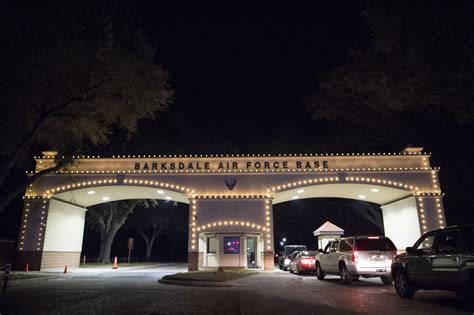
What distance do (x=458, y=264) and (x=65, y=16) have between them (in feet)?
52.3

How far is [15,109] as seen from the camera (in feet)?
52.1

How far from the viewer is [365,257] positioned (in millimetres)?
12359

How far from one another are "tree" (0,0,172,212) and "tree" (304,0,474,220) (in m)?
10.7

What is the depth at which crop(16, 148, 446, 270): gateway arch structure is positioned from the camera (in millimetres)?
20922

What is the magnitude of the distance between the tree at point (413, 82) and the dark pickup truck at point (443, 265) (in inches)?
270

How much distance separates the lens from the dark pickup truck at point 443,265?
751cm

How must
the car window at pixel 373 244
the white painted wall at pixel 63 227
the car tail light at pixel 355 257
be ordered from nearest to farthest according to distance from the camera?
the car tail light at pixel 355 257, the car window at pixel 373 244, the white painted wall at pixel 63 227

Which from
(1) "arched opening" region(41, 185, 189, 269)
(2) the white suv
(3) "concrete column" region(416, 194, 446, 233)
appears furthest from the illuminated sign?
(2) the white suv

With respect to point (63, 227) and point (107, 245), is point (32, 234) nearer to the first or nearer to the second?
point (63, 227)

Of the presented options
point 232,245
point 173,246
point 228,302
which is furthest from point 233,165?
point 173,246

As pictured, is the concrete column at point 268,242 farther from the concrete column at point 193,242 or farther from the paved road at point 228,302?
the paved road at point 228,302

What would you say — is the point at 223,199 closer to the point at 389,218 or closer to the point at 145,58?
the point at 145,58

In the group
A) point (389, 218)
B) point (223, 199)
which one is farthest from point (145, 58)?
point (389, 218)

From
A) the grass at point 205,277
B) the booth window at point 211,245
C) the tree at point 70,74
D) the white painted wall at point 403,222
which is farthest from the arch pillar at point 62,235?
the white painted wall at point 403,222
